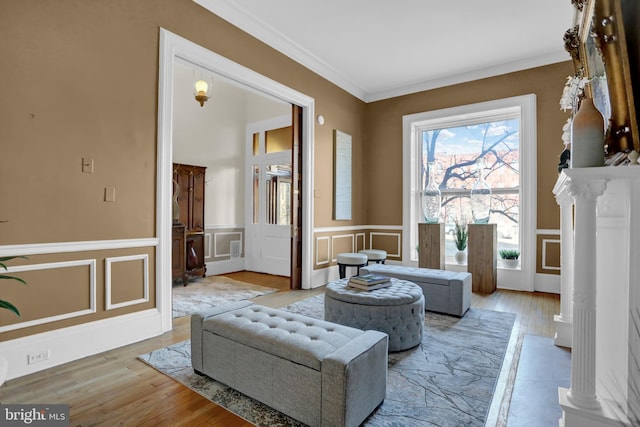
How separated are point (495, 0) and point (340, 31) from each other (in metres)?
1.62

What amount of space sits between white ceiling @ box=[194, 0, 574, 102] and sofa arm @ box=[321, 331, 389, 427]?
10.8 feet

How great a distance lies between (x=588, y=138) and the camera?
143 centimetres

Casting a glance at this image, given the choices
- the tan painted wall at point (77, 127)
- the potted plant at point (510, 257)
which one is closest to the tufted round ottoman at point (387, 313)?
the tan painted wall at point (77, 127)

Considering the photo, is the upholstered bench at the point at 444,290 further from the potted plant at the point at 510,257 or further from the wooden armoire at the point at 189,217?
the wooden armoire at the point at 189,217

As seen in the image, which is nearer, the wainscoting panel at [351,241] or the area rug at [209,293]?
the area rug at [209,293]

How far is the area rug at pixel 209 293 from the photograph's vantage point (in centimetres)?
374

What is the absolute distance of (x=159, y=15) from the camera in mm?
2910

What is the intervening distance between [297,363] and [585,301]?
1298mm

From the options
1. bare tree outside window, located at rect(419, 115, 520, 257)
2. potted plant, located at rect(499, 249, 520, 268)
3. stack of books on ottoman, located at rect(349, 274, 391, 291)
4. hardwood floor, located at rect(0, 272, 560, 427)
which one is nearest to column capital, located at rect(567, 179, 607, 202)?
stack of books on ottoman, located at rect(349, 274, 391, 291)

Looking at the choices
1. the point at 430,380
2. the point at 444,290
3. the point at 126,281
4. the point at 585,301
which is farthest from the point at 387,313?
the point at 126,281

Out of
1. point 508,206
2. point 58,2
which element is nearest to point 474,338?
A: point 508,206

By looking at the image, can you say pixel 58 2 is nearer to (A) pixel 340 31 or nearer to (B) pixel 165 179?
(B) pixel 165 179

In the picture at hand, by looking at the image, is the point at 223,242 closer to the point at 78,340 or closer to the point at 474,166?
the point at 78,340

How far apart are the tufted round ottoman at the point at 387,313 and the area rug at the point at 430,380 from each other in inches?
4.9
